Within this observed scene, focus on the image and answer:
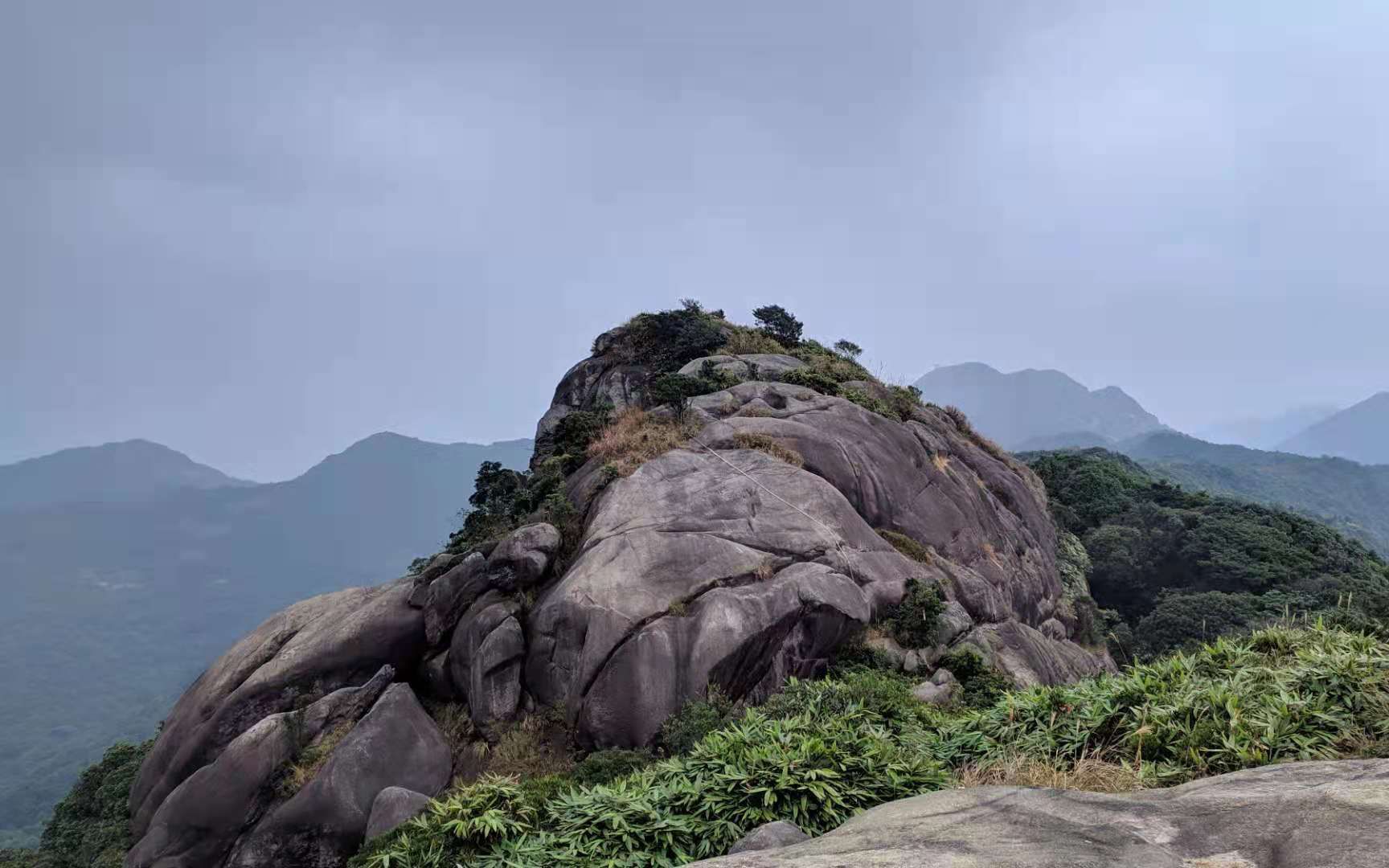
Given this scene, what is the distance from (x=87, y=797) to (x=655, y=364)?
Result: 2608 centimetres

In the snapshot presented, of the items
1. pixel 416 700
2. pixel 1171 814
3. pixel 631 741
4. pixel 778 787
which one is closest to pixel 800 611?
pixel 631 741

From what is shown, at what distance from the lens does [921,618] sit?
1639 cm

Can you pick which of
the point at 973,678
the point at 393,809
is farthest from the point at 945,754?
the point at 393,809

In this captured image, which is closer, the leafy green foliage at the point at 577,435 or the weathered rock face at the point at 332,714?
the weathered rock face at the point at 332,714

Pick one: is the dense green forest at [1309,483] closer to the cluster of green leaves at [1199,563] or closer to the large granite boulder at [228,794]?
the cluster of green leaves at [1199,563]

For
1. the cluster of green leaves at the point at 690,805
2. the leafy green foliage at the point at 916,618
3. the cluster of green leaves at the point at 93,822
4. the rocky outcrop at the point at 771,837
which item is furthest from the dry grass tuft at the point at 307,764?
the leafy green foliage at the point at 916,618

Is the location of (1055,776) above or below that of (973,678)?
above

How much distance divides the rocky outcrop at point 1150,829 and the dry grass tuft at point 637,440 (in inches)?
521

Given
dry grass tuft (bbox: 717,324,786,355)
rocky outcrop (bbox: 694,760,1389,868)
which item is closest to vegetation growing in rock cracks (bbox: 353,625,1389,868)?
rocky outcrop (bbox: 694,760,1389,868)

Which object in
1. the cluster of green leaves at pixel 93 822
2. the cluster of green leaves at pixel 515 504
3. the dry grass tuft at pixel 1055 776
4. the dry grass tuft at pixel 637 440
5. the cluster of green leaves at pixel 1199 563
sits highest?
the dry grass tuft at pixel 637 440

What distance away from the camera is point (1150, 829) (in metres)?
4.88

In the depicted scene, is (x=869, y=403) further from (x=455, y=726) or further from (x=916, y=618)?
(x=455, y=726)

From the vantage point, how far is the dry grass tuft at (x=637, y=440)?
18.9 metres

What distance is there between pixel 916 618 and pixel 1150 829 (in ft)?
38.7
